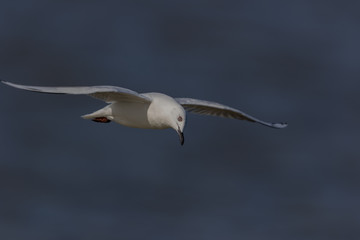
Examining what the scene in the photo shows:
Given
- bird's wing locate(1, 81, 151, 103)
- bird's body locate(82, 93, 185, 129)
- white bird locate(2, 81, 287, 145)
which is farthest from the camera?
bird's body locate(82, 93, 185, 129)

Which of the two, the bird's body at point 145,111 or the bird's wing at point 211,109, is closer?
the bird's body at point 145,111

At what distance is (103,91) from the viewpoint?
1233 centimetres

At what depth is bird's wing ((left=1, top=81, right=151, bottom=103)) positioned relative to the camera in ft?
38.9

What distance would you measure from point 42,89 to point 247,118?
425cm

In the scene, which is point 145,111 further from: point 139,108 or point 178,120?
point 178,120

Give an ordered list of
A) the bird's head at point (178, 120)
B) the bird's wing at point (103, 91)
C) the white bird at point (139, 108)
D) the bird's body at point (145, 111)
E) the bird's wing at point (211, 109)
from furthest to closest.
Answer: the bird's wing at point (211, 109)
the bird's body at point (145, 111)
the bird's head at point (178, 120)
the white bird at point (139, 108)
the bird's wing at point (103, 91)

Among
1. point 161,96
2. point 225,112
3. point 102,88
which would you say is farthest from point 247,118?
point 102,88

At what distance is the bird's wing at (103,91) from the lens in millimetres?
11867

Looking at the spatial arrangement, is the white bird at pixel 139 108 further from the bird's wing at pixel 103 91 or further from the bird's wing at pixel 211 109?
the bird's wing at pixel 211 109

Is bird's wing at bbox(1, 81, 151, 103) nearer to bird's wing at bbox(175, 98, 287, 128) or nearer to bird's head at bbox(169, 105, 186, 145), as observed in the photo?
bird's head at bbox(169, 105, 186, 145)

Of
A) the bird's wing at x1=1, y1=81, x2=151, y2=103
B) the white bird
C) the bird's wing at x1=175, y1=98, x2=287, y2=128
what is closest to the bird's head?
the white bird

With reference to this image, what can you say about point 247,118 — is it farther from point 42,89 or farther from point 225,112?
point 42,89

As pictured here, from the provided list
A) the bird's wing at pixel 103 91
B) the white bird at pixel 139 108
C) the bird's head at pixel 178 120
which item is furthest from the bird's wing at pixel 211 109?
→ the bird's head at pixel 178 120

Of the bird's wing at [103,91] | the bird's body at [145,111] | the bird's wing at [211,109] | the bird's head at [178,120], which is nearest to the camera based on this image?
the bird's wing at [103,91]
